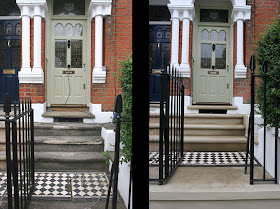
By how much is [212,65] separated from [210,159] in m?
1.49

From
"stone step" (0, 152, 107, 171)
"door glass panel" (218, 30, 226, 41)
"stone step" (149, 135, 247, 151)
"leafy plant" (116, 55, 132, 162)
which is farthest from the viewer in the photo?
"door glass panel" (218, 30, 226, 41)

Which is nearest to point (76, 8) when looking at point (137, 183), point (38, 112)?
point (38, 112)

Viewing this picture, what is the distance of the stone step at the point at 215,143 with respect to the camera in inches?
105

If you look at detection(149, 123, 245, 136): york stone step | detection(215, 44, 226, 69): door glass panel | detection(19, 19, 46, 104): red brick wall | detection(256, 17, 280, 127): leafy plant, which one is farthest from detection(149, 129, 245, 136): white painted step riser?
detection(19, 19, 46, 104): red brick wall

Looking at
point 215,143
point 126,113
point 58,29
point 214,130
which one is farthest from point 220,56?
point 126,113

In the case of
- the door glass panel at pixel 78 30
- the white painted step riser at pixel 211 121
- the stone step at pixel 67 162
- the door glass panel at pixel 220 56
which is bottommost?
the stone step at pixel 67 162

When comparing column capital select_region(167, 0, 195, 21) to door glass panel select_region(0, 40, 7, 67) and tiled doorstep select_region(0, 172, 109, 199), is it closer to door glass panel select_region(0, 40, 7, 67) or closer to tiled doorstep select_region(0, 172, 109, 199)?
tiled doorstep select_region(0, 172, 109, 199)

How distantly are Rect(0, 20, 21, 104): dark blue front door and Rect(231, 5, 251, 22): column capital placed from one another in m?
2.45

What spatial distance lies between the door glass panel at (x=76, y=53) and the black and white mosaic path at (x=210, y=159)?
1.81 metres

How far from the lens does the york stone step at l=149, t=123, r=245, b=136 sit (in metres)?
2.79

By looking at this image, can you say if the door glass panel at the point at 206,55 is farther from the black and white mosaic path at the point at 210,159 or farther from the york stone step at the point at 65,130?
the york stone step at the point at 65,130

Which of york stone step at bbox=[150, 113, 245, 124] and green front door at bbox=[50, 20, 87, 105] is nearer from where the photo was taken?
york stone step at bbox=[150, 113, 245, 124]

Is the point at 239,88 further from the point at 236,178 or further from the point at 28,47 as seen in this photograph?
the point at 28,47

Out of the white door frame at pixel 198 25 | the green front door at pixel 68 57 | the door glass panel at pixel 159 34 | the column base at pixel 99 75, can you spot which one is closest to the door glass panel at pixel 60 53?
→ the green front door at pixel 68 57
